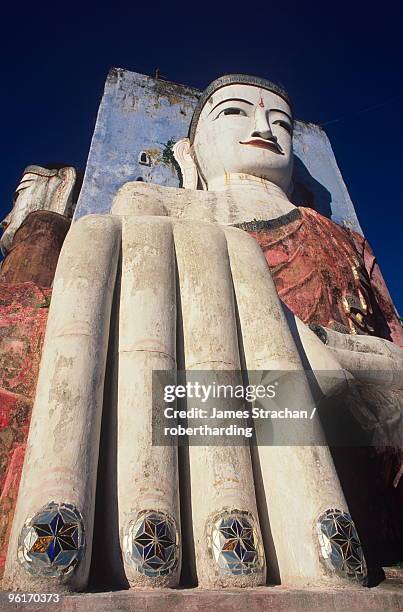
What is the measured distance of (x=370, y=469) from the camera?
5.70 feet

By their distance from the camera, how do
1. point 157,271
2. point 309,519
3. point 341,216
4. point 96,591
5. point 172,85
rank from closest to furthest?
point 96,591 < point 309,519 < point 157,271 < point 341,216 < point 172,85

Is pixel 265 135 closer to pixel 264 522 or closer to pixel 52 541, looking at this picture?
pixel 264 522

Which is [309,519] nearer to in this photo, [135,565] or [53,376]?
[135,565]

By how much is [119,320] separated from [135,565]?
30.0 inches

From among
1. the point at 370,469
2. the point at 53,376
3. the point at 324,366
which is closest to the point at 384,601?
the point at 370,469

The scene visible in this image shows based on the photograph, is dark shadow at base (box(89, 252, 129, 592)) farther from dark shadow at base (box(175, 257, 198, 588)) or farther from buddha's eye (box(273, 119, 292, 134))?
buddha's eye (box(273, 119, 292, 134))

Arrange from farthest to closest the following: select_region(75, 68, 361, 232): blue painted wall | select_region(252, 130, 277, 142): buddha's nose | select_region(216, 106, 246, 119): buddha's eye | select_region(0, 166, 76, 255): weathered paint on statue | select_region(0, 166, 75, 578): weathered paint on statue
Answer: select_region(75, 68, 361, 232): blue painted wall → select_region(0, 166, 76, 255): weathered paint on statue → select_region(216, 106, 246, 119): buddha's eye → select_region(252, 130, 277, 142): buddha's nose → select_region(0, 166, 75, 578): weathered paint on statue

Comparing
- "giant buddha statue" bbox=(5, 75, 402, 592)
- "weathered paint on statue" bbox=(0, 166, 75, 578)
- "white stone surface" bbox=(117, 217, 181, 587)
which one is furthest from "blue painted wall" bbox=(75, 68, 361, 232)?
"giant buddha statue" bbox=(5, 75, 402, 592)

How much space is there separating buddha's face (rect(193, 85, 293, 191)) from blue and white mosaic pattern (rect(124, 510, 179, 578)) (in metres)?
2.96

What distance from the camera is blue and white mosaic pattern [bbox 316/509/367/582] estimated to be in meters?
1.18

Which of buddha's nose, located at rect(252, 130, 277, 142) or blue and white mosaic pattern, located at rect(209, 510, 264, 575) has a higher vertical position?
buddha's nose, located at rect(252, 130, 277, 142)

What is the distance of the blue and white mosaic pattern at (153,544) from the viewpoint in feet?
3.57

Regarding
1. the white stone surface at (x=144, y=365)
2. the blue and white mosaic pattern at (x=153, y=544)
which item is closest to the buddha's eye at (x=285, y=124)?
the white stone surface at (x=144, y=365)

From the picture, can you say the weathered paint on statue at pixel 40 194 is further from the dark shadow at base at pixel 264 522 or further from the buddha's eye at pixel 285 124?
the dark shadow at base at pixel 264 522
